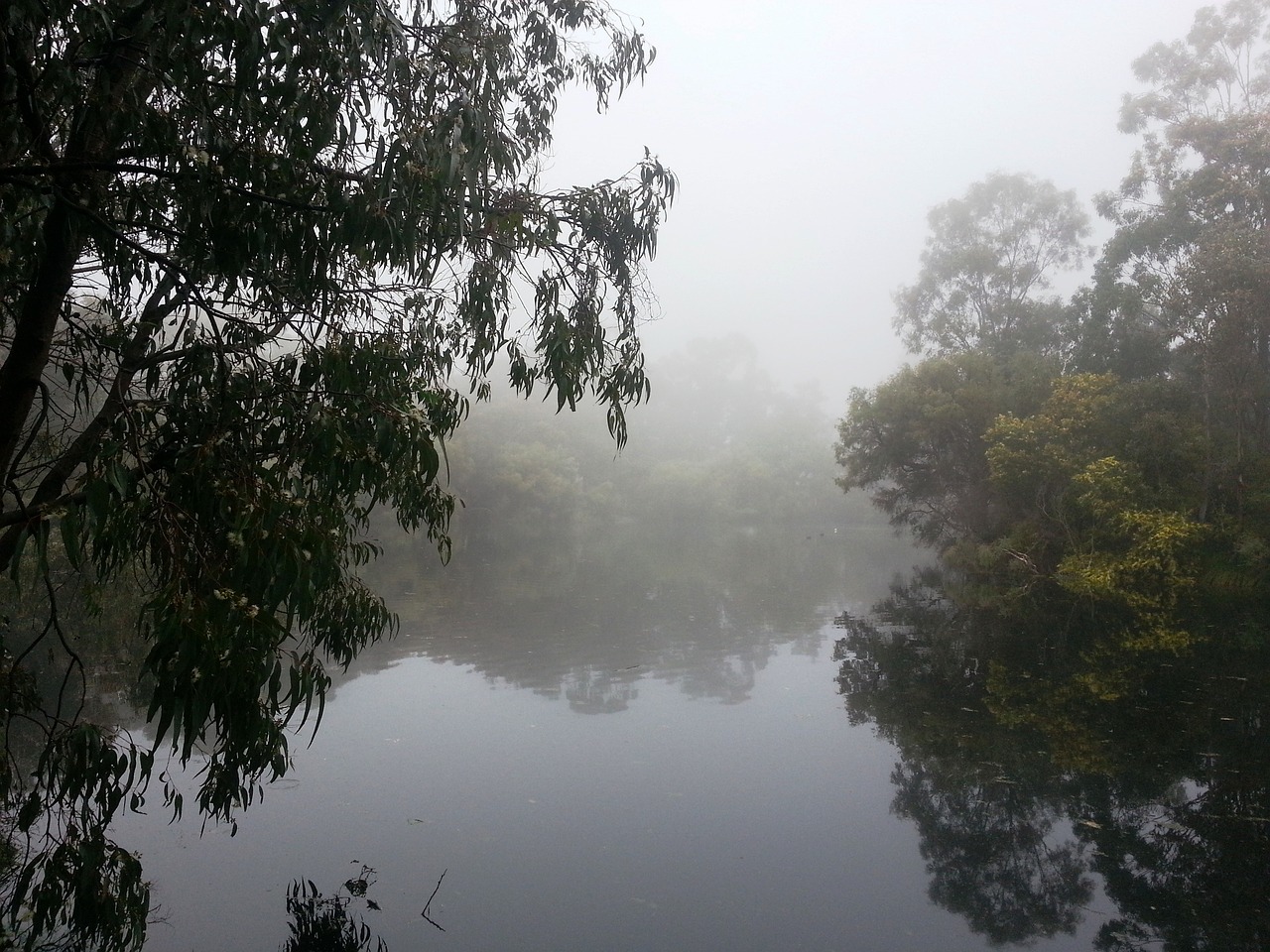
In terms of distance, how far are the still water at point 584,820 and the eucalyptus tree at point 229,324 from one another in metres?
1.26

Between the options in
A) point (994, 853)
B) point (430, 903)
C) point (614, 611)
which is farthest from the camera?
point (614, 611)

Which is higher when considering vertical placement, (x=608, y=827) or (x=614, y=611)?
(x=614, y=611)

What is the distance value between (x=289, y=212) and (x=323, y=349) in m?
0.49

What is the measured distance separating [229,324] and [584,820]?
346cm

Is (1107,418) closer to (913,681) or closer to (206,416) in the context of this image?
(913,681)

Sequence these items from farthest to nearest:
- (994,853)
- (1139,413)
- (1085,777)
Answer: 1. (1139,413)
2. (1085,777)
3. (994,853)

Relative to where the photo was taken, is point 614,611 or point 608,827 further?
point 614,611

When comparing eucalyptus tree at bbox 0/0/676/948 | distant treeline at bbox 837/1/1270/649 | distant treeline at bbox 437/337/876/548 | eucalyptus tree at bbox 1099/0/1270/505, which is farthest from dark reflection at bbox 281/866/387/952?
distant treeline at bbox 437/337/876/548

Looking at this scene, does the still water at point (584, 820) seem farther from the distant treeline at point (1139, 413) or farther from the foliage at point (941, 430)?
the foliage at point (941, 430)

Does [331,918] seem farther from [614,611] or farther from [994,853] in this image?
[614,611]

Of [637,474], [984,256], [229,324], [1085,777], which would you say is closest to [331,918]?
[229,324]

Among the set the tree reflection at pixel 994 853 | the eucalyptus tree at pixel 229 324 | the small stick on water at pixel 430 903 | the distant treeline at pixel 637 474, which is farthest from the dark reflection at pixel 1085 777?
the distant treeline at pixel 637 474

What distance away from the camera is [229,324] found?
11.4 feet

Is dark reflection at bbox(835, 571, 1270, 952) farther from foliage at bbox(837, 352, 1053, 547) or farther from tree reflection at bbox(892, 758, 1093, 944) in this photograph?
foliage at bbox(837, 352, 1053, 547)
